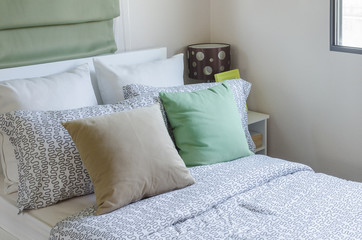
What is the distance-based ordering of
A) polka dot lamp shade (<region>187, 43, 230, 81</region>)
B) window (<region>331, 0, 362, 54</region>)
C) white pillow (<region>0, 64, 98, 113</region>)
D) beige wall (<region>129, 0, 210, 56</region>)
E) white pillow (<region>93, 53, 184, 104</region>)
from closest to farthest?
white pillow (<region>0, 64, 98, 113</region>) → white pillow (<region>93, 53, 184, 104</region>) → window (<region>331, 0, 362, 54</region>) → beige wall (<region>129, 0, 210, 56</region>) → polka dot lamp shade (<region>187, 43, 230, 81</region>)

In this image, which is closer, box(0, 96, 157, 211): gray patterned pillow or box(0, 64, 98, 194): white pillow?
box(0, 96, 157, 211): gray patterned pillow

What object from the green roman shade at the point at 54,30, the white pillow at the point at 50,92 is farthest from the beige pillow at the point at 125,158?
the green roman shade at the point at 54,30

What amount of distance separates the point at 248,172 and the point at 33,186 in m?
0.92

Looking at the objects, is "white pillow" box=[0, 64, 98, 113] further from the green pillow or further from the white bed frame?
the green pillow

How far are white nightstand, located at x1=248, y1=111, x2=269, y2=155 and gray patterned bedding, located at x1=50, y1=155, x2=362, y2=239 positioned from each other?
2.96 feet

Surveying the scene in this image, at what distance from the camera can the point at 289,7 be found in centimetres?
322

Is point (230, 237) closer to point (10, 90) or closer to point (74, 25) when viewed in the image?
point (10, 90)

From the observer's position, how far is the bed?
203cm

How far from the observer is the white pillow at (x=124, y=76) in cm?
283

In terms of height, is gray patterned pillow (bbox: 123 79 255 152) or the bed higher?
gray patterned pillow (bbox: 123 79 255 152)

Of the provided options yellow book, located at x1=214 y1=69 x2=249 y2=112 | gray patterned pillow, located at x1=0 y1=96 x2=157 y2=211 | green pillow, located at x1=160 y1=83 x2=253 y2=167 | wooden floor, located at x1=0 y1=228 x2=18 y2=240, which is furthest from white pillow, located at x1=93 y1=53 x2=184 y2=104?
wooden floor, located at x1=0 y1=228 x2=18 y2=240

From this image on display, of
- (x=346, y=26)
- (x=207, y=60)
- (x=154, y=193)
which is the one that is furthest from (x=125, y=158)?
(x=346, y=26)

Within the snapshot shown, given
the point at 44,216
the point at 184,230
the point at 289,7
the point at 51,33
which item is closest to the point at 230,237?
the point at 184,230

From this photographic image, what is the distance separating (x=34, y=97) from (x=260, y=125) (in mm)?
1506
